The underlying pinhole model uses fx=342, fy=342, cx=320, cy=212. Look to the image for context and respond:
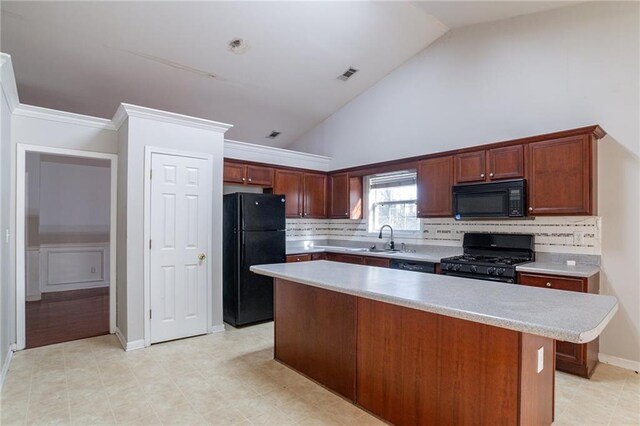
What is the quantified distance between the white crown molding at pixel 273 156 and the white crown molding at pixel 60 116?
1.42 metres

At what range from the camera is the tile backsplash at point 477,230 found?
10.9ft

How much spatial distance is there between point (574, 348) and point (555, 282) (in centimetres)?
55

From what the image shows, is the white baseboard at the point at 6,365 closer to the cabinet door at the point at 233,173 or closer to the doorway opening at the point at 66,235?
the doorway opening at the point at 66,235

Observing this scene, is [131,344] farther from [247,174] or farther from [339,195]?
[339,195]

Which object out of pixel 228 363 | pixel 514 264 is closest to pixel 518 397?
pixel 514 264

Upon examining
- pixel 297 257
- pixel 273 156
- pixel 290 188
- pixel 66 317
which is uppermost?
pixel 273 156

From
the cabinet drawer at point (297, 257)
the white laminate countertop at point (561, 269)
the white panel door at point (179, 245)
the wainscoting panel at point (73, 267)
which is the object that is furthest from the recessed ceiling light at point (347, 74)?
the wainscoting panel at point (73, 267)

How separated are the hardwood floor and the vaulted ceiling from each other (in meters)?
2.64

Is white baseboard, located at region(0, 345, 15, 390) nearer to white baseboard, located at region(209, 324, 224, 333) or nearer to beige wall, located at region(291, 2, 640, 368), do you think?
white baseboard, located at region(209, 324, 224, 333)

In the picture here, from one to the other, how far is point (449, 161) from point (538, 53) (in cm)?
138

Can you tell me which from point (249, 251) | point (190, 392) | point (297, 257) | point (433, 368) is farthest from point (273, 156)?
point (433, 368)

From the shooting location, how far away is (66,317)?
177 inches

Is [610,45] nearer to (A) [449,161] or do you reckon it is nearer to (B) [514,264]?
(A) [449,161]

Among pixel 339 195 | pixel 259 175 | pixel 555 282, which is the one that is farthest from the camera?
pixel 339 195
